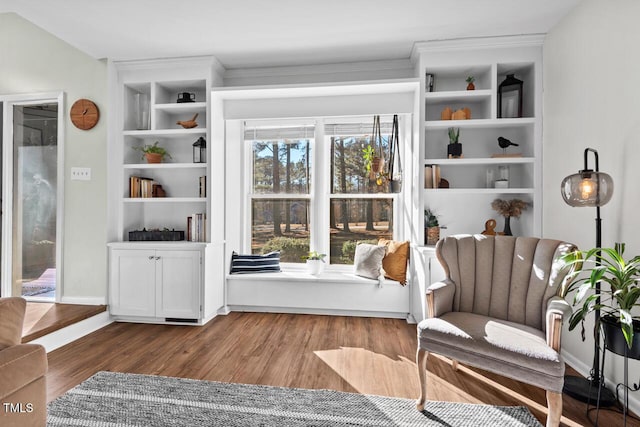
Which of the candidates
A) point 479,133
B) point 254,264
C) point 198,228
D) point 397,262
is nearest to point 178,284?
point 198,228

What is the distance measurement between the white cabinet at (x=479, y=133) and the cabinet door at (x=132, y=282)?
2.60m

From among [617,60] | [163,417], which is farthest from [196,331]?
[617,60]

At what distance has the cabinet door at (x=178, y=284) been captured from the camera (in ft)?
11.0

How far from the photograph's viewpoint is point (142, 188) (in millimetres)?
3652

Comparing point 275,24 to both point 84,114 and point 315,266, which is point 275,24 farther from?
point 315,266

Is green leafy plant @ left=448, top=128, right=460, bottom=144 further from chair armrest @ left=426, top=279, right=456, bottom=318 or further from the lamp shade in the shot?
chair armrest @ left=426, top=279, right=456, bottom=318

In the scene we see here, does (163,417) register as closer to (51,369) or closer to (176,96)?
(51,369)

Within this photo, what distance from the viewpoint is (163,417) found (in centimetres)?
186

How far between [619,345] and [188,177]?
3.73m

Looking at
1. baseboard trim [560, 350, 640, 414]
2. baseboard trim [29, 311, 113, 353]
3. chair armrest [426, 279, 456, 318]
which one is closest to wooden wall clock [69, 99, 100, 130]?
baseboard trim [29, 311, 113, 353]

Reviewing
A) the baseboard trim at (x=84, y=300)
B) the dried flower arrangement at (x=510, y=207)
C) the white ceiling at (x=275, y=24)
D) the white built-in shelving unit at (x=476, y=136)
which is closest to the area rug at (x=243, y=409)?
the white built-in shelving unit at (x=476, y=136)

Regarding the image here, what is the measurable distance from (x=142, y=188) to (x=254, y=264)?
1404mm

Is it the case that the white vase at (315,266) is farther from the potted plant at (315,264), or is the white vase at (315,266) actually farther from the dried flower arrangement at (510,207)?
the dried flower arrangement at (510,207)

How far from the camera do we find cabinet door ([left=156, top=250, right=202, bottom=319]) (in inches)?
132
